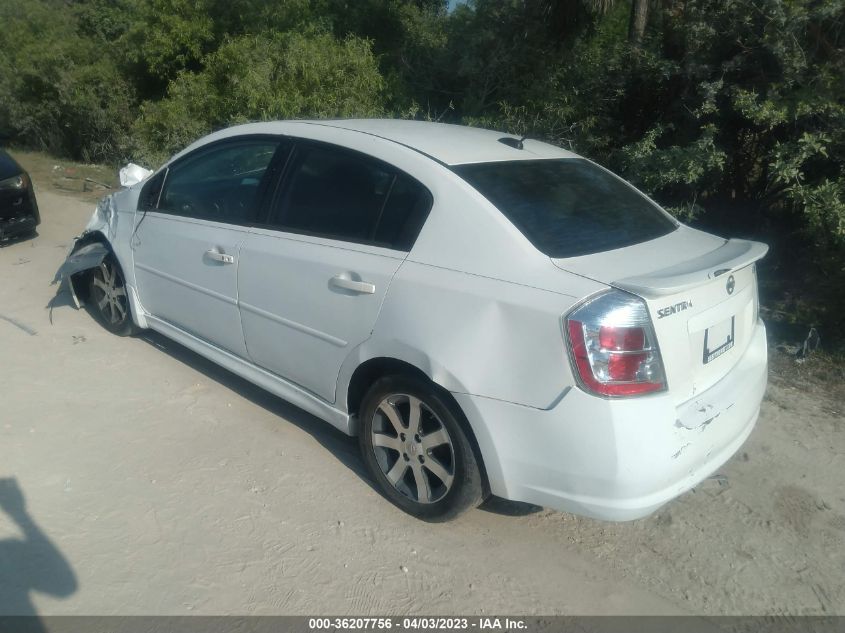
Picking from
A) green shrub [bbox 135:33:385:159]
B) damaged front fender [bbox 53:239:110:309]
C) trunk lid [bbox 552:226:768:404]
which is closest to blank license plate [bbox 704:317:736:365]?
trunk lid [bbox 552:226:768:404]

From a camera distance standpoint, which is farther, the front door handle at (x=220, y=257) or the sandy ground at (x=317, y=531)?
the front door handle at (x=220, y=257)

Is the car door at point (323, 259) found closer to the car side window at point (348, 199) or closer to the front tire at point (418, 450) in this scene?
the car side window at point (348, 199)

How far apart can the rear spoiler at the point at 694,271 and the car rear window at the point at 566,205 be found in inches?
12.1

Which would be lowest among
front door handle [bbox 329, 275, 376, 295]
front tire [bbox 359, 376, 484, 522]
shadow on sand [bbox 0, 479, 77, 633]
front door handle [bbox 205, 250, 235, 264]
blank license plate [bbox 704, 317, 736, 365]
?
shadow on sand [bbox 0, 479, 77, 633]

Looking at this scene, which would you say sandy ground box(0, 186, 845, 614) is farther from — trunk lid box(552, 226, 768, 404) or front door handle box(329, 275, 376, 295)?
front door handle box(329, 275, 376, 295)

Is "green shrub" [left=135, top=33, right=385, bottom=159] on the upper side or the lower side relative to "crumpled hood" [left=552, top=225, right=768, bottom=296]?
upper

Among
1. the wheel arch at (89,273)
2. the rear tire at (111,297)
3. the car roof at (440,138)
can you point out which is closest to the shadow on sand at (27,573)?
the wheel arch at (89,273)

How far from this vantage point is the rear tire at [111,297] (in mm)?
5520

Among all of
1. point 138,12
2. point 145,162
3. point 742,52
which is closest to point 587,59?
point 742,52

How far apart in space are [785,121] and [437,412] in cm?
390

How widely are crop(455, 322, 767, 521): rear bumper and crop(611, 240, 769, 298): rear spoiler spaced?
0.43m

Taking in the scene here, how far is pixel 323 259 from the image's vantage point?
3.74 metres

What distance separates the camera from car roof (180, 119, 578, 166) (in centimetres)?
372

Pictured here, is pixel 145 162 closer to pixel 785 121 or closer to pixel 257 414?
pixel 257 414
